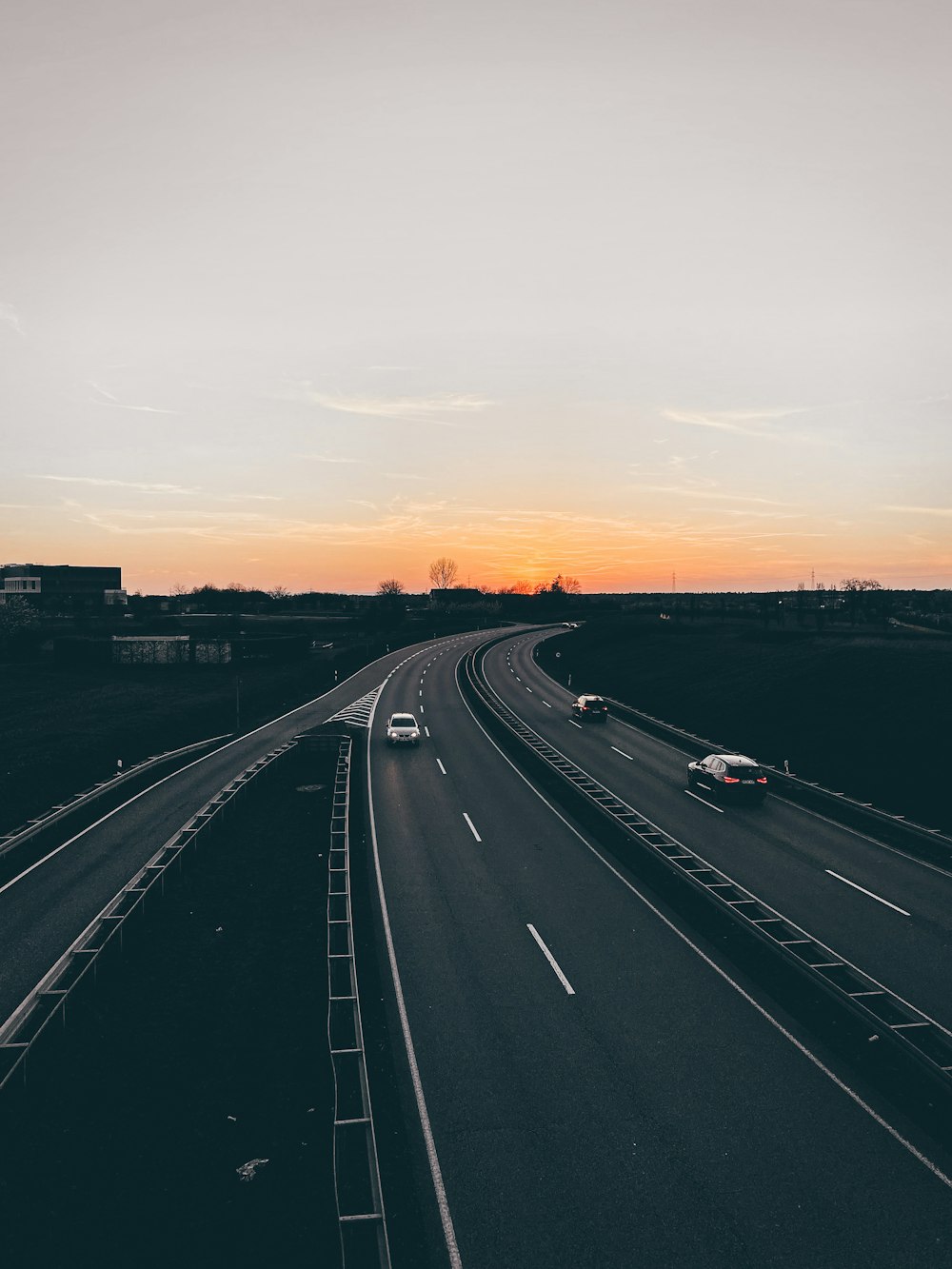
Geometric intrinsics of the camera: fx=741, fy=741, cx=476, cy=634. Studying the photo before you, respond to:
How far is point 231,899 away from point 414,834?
7.29m

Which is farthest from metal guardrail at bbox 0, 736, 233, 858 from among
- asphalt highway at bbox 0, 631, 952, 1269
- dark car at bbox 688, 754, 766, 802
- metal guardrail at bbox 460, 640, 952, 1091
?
dark car at bbox 688, 754, 766, 802

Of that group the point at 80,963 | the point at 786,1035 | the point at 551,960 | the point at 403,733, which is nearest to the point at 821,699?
the point at 403,733

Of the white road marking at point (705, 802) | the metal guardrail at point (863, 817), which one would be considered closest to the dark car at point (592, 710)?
the metal guardrail at point (863, 817)

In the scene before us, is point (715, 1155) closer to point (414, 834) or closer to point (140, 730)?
point (414, 834)

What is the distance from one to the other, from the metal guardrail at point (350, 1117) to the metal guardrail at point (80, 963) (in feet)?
16.7

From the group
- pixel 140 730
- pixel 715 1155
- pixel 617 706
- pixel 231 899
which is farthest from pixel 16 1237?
pixel 617 706

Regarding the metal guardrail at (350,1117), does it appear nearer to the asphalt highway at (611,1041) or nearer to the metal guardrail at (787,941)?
the asphalt highway at (611,1041)

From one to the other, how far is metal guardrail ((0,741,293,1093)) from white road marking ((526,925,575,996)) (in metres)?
10.0

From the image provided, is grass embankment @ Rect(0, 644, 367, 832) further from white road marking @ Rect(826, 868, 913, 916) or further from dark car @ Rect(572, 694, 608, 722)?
white road marking @ Rect(826, 868, 913, 916)

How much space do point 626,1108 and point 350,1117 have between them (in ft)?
14.7

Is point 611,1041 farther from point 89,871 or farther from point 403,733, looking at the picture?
point 403,733

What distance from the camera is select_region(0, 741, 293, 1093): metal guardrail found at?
Result: 13.2 meters

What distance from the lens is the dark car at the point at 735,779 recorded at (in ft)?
98.2

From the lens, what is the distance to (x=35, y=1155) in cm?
1130
